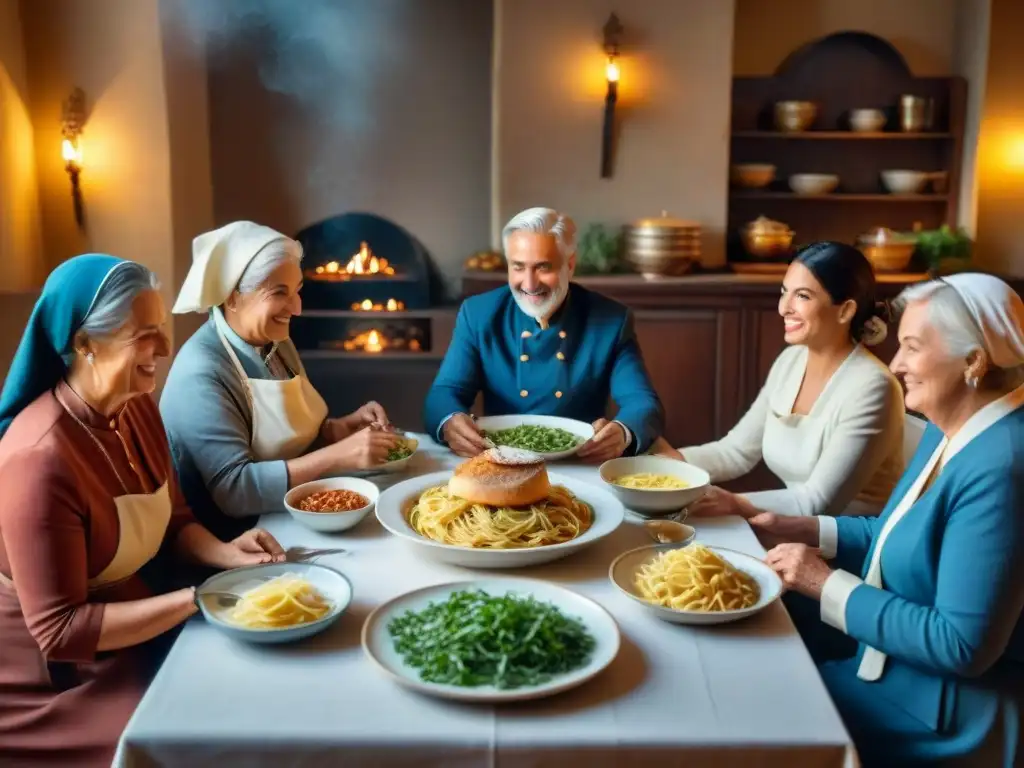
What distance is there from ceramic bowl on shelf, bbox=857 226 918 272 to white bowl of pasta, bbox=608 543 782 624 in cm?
359

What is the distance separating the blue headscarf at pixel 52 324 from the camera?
1758mm

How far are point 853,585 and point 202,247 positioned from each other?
1680mm

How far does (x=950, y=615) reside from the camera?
1623 millimetres

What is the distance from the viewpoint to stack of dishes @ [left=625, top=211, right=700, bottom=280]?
4.88m

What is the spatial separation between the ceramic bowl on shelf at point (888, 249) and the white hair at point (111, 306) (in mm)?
4068

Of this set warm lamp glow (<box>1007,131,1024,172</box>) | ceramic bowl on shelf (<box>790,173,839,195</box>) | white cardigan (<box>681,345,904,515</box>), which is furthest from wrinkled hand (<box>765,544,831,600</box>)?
warm lamp glow (<box>1007,131,1024,172</box>)

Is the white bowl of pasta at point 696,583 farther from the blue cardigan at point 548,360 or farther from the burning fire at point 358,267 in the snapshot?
the burning fire at point 358,267

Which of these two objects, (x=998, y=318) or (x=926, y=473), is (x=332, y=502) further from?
(x=998, y=318)

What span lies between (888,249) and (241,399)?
12.3ft

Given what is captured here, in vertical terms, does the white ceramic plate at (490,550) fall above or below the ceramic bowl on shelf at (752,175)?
below

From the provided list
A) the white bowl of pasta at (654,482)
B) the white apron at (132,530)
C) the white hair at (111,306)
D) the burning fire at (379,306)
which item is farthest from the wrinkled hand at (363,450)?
the burning fire at (379,306)

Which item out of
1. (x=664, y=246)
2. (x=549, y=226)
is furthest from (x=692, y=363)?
(x=549, y=226)

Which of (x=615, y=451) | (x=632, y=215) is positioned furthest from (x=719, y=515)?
(x=632, y=215)

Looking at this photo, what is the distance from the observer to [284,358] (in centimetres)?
259
